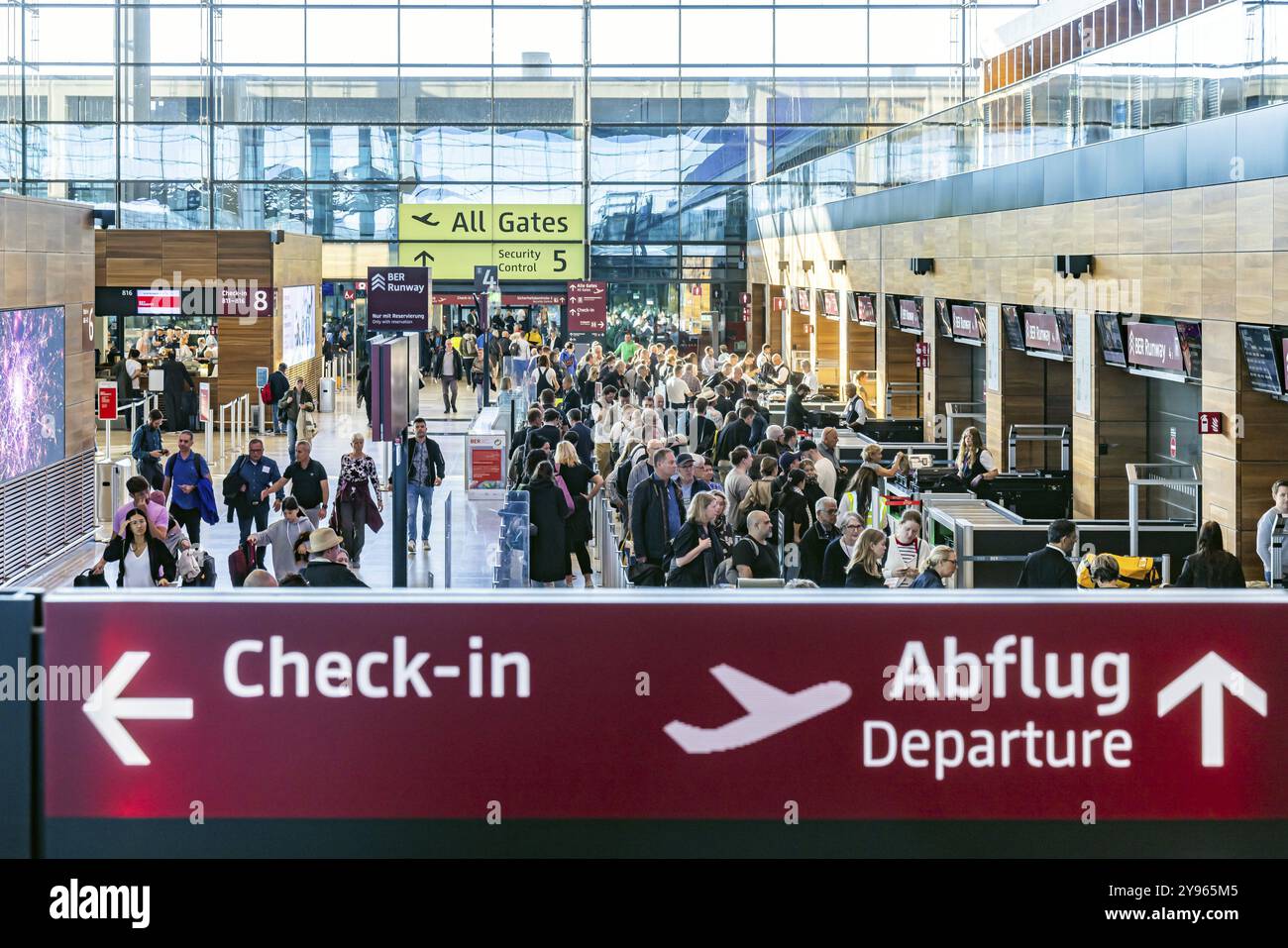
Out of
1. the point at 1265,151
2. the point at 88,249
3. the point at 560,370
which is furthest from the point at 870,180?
the point at 1265,151

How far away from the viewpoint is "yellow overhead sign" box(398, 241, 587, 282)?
1748 inches

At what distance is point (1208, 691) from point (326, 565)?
5.86 meters

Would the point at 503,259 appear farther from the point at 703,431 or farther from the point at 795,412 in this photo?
the point at 703,431

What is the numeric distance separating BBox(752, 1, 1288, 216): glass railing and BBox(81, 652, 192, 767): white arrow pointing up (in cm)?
957

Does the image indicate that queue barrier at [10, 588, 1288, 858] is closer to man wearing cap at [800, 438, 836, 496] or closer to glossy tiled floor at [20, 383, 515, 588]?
glossy tiled floor at [20, 383, 515, 588]

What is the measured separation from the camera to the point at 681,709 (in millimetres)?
4492

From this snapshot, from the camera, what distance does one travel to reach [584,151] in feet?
147

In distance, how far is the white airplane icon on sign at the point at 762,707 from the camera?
448cm

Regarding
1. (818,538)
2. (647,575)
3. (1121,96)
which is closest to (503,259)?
(1121,96)

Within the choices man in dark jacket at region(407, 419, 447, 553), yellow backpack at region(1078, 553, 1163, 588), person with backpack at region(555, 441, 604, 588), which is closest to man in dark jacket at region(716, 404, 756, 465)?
man in dark jacket at region(407, 419, 447, 553)
